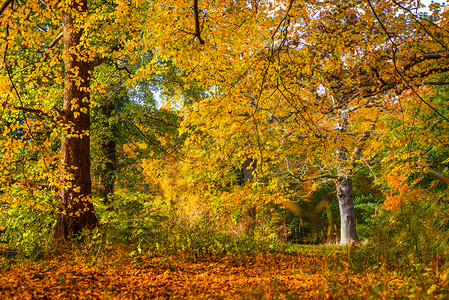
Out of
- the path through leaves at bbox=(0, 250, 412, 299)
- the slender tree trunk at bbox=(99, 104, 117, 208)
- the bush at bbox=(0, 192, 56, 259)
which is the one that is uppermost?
the slender tree trunk at bbox=(99, 104, 117, 208)

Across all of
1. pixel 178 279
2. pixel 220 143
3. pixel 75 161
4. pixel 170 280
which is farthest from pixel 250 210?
pixel 170 280

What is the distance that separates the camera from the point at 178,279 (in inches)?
154

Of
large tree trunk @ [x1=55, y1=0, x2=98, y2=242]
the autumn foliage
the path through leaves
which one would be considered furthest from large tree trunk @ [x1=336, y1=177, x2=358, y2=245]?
large tree trunk @ [x1=55, y1=0, x2=98, y2=242]

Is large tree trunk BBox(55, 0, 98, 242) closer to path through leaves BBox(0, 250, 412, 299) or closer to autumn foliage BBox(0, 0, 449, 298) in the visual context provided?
autumn foliage BBox(0, 0, 449, 298)

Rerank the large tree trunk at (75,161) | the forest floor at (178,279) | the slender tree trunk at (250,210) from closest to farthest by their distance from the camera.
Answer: the forest floor at (178,279) < the large tree trunk at (75,161) < the slender tree trunk at (250,210)

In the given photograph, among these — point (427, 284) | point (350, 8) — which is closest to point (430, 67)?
point (350, 8)

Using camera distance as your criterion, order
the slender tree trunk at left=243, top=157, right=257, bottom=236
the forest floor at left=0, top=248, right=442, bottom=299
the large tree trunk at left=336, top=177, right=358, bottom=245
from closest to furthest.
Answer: the forest floor at left=0, top=248, right=442, bottom=299
the slender tree trunk at left=243, top=157, right=257, bottom=236
the large tree trunk at left=336, top=177, right=358, bottom=245

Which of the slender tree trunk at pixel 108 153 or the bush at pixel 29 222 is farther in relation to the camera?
the slender tree trunk at pixel 108 153

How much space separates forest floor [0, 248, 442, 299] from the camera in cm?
293

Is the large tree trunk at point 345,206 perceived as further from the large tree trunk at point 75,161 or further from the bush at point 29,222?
the bush at point 29,222

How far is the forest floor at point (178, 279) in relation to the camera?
293cm

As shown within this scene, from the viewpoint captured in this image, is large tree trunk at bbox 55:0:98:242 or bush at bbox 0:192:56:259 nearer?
bush at bbox 0:192:56:259

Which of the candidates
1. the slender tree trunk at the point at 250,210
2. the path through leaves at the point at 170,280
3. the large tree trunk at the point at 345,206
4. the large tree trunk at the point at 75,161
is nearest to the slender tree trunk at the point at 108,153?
the large tree trunk at the point at 75,161

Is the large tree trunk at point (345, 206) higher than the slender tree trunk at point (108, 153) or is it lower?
lower
